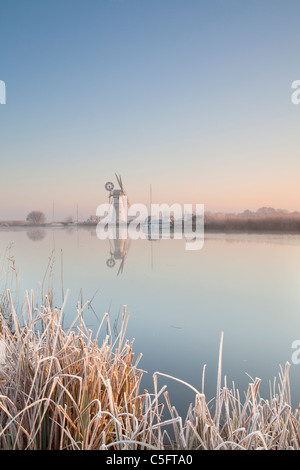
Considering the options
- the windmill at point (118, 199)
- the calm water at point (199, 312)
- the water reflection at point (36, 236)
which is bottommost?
the calm water at point (199, 312)

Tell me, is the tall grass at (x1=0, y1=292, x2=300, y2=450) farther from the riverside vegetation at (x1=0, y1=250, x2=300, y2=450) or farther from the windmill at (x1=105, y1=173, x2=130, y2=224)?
the windmill at (x1=105, y1=173, x2=130, y2=224)

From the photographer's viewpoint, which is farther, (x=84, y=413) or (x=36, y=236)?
(x=36, y=236)

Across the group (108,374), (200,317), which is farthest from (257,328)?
(108,374)

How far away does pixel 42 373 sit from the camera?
1614 millimetres

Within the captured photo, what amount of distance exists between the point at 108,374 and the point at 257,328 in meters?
4.48

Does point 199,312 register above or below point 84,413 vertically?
below

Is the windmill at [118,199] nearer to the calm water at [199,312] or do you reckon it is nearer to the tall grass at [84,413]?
the calm water at [199,312]

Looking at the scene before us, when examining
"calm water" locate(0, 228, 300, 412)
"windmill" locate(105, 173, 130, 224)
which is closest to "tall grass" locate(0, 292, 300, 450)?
"calm water" locate(0, 228, 300, 412)

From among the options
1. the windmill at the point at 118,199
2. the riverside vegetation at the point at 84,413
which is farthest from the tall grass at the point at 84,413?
the windmill at the point at 118,199

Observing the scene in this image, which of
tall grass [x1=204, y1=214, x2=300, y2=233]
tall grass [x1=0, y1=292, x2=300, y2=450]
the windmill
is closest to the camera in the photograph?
tall grass [x1=0, y1=292, x2=300, y2=450]

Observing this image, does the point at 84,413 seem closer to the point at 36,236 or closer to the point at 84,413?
the point at 84,413

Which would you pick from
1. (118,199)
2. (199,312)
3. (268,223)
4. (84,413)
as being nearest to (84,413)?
(84,413)
